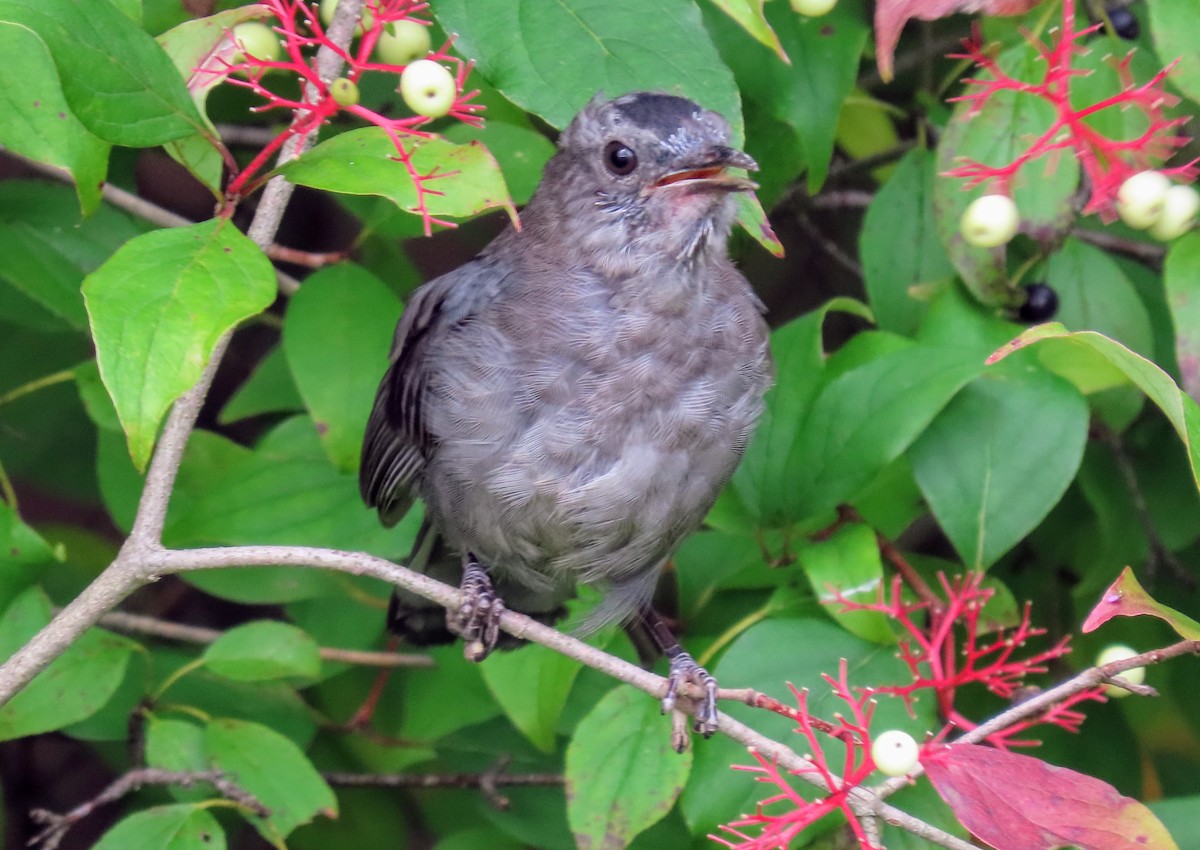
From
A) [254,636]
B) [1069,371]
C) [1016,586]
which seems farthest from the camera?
[1016,586]

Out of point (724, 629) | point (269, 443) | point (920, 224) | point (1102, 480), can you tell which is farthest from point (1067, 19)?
point (269, 443)

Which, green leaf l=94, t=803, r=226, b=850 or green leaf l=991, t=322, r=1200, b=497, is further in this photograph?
green leaf l=94, t=803, r=226, b=850

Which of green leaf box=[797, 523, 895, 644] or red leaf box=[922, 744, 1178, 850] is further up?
red leaf box=[922, 744, 1178, 850]

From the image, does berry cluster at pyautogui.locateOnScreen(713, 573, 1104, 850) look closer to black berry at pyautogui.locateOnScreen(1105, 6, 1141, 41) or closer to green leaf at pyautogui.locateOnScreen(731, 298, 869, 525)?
green leaf at pyautogui.locateOnScreen(731, 298, 869, 525)

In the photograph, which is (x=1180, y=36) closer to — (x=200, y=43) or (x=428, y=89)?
(x=428, y=89)

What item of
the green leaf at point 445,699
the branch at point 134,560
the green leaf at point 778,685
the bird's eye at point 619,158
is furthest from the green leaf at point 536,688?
the bird's eye at point 619,158

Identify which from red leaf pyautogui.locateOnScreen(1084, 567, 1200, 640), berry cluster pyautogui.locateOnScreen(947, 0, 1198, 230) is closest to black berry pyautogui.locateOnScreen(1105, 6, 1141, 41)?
berry cluster pyautogui.locateOnScreen(947, 0, 1198, 230)

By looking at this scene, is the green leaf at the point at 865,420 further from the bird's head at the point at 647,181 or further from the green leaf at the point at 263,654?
the green leaf at the point at 263,654

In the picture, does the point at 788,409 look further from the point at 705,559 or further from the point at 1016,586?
the point at 1016,586
